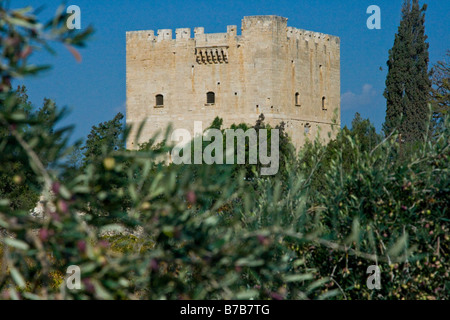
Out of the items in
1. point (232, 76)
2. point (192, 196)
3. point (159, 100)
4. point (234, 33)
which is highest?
point (234, 33)

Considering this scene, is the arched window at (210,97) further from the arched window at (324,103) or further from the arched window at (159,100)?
the arched window at (324,103)

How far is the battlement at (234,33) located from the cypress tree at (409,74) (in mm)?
5377

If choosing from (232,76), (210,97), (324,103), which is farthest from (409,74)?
(210,97)

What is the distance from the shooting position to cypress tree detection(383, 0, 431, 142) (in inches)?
1069

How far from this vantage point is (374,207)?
169 inches

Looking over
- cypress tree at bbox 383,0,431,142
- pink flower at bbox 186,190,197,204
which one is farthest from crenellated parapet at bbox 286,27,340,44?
pink flower at bbox 186,190,197,204

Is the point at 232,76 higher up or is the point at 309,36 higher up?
the point at 309,36

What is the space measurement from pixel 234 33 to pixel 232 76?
1.91m

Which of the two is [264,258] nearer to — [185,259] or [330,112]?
[185,259]

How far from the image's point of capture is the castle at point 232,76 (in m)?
31.5

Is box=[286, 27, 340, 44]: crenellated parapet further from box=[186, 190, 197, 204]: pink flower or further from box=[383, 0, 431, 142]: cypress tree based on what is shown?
box=[186, 190, 197, 204]: pink flower

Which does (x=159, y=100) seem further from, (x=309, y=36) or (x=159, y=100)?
(x=309, y=36)

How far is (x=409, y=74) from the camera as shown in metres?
27.7
